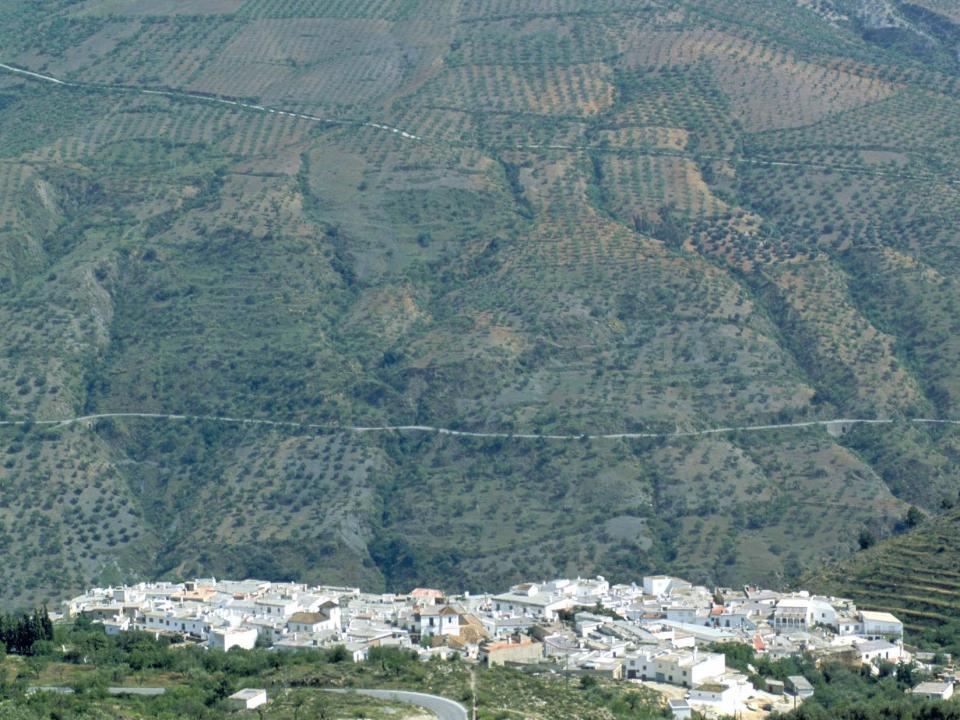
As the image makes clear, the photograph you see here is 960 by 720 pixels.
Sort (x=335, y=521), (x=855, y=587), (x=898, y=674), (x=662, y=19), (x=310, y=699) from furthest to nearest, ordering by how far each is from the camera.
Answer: (x=662, y=19) < (x=335, y=521) < (x=855, y=587) < (x=898, y=674) < (x=310, y=699)

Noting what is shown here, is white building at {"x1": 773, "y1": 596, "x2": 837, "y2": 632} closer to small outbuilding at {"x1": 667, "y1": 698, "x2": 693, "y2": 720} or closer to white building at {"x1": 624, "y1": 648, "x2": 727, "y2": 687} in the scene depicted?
white building at {"x1": 624, "y1": 648, "x2": 727, "y2": 687}

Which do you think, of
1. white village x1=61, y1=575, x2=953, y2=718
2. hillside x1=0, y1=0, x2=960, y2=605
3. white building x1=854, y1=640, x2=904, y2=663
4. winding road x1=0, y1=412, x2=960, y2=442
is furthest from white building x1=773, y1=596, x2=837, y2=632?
winding road x1=0, y1=412, x2=960, y2=442

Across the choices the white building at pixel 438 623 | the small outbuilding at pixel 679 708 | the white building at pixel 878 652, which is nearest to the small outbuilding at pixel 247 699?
the small outbuilding at pixel 679 708

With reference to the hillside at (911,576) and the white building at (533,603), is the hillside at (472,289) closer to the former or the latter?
the hillside at (911,576)

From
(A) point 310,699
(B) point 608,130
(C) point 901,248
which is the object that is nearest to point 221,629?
(A) point 310,699

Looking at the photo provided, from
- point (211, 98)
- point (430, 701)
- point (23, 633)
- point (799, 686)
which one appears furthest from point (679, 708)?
point (211, 98)

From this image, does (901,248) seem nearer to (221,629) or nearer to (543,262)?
(543,262)
